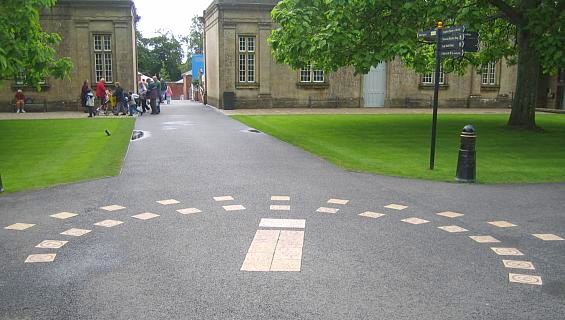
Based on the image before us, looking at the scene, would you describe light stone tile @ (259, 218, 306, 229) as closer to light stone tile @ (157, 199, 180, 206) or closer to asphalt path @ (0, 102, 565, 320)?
asphalt path @ (0, 102, 565, 320)

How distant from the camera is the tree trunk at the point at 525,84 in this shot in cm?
2099

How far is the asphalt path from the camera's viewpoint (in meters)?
4.93

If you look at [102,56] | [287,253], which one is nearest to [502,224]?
[287,253]

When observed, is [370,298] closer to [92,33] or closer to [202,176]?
[202,176]

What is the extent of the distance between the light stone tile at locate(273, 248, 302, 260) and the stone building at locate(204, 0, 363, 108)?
29849mm

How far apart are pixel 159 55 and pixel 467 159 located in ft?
290

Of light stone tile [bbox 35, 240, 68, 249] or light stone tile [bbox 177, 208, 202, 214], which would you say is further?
light stone tile [bbox 177, 208, 202, 214]

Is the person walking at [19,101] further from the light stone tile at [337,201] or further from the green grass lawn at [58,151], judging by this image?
the light stone tile at [337,201]

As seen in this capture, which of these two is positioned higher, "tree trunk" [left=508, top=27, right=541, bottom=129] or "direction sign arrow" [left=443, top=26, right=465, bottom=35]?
"direction sign arrow" [left=443, top=26, right=465, bottom=35]

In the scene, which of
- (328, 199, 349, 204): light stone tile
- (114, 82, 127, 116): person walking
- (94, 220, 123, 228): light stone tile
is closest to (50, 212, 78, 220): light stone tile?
(94, 220, 123, 228): light stone tile

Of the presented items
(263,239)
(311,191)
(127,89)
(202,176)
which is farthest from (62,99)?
(263,239)

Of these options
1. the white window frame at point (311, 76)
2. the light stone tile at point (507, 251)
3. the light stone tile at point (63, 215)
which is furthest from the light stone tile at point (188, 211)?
the white window frame at point (311, 76)

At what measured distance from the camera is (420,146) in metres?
16.9

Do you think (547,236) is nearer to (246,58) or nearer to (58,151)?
(58,151)
